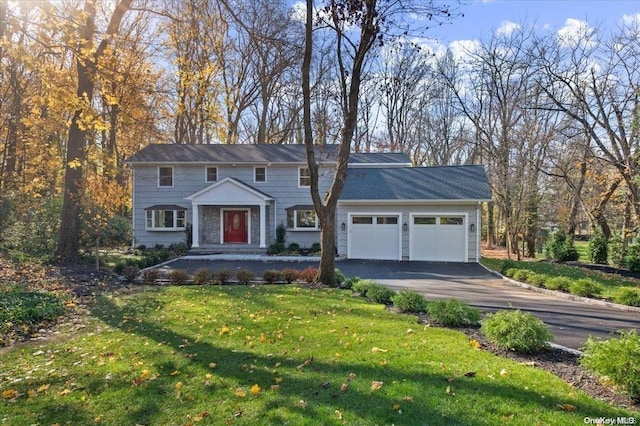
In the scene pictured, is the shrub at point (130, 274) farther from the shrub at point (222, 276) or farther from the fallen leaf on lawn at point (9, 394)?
the fallen leaf on lawn at point (9, 394)

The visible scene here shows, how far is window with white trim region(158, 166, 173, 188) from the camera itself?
22.8 metres

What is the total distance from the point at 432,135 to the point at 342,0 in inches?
1078

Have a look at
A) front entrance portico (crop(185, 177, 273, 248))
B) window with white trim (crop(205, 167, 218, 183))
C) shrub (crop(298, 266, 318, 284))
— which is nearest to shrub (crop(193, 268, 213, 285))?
shrub (crop(298, 266, 318, 284))

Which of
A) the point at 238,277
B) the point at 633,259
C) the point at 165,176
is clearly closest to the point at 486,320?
the point at 238,277

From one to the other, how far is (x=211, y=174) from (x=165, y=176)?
270 cm

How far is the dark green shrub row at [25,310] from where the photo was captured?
20.7ft

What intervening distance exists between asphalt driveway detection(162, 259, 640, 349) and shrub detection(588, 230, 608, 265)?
5.70 m

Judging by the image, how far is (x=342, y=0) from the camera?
31.8 feet

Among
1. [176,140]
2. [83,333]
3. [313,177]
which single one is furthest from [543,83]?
[176,140]

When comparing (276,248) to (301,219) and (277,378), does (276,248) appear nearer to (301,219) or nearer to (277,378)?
(301,219)

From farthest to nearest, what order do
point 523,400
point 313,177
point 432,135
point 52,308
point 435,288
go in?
point 432,135
point 435,288
point 313,177
point 52,308
point 523,400

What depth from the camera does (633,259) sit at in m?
15.5

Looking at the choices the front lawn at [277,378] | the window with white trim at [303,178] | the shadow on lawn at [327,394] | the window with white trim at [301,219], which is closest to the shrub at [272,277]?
the front lawn at [277,378]

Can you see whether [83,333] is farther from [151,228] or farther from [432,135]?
[432,135]
